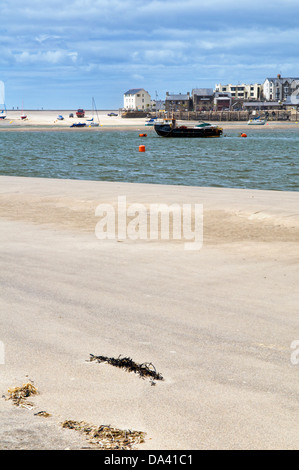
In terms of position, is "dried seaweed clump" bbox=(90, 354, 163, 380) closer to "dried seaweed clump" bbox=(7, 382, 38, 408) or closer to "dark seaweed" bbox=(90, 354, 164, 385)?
"dark seaweed" bbox=(90, 354, 164, 385)

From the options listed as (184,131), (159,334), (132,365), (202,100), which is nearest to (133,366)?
(132,365)

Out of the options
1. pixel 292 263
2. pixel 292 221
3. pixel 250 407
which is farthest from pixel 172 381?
pixel 292 221

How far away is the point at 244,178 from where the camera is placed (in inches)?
1173

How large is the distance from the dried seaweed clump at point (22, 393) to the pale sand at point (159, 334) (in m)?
0.07

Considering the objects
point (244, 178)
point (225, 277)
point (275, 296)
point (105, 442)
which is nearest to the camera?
point (105, 442)

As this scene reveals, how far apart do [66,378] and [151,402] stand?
824 millimetres

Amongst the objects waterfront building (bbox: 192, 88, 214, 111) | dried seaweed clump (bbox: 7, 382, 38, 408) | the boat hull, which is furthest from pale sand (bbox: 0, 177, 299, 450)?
waterfront building (bbox: 192, 88, 214, 111)

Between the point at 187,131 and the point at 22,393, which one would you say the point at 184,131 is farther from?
the point at 22,393

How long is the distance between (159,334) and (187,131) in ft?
306

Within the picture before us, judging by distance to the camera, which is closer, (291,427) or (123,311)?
(291,427)

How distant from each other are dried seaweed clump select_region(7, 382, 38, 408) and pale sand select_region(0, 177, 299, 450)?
0.07 m

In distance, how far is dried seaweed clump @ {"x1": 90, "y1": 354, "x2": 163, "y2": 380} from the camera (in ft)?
16.4

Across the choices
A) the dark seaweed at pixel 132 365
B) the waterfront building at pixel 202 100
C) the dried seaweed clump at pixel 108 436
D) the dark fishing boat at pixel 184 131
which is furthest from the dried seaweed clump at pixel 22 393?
the waterfront building at pixel 202 100

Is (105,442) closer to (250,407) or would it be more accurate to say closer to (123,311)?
(250,407)
